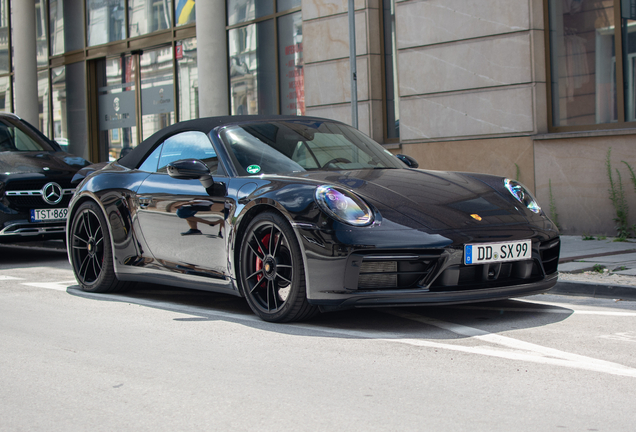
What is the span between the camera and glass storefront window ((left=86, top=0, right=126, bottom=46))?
18.8 m

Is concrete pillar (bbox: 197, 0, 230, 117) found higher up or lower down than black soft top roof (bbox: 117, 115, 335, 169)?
higher up

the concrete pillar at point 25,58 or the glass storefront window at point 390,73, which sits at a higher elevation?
the concrete pillar at point 25,58

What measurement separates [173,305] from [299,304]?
5.20 feet

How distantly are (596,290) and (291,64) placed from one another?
360 inches

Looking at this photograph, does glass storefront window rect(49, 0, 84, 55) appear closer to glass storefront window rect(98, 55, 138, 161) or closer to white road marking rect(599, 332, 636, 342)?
glass storefront window rect(98, 55, 138, 161)

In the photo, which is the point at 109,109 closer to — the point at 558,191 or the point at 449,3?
the point at 449,3

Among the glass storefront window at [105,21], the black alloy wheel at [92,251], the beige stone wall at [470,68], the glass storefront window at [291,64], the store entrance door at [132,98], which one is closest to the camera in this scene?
the black alloy wheel at [92,251]

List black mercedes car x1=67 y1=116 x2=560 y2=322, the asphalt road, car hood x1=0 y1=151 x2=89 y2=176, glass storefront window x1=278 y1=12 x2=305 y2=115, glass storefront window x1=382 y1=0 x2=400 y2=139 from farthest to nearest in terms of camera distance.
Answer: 1. glass storefront window x1=278 y1=12 x2=305 y2=115
2. glass storefront window x1=382 y1=0 x2=400 y2=139
3. car hood x1=0 y1=151 x2=89 y2=176
4. black mercedes car x1=67 y1=116 x2=560 y2=322
5. the asphalt road

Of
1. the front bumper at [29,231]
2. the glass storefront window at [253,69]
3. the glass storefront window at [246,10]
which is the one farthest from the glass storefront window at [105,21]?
the front bumper at [29,231]

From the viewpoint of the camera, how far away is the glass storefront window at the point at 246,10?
14898 mm

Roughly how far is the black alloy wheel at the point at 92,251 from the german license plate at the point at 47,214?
2259 millimetres

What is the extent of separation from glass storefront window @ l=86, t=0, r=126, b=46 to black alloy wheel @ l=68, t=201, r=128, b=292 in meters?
12.7

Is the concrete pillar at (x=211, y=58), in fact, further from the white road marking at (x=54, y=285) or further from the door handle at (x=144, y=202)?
the door handle at (x=144, y=202)

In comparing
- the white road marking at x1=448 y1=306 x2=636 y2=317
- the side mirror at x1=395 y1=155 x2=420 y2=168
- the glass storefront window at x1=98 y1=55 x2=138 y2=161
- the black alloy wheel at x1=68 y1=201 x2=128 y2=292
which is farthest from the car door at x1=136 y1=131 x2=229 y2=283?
the glass storefront window at x1=98 y1=55 x2=138 y2=161
